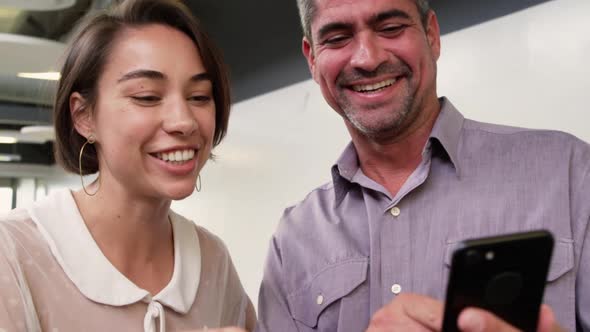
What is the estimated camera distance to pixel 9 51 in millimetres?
4398

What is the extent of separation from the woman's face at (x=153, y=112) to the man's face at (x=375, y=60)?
0.34 metres

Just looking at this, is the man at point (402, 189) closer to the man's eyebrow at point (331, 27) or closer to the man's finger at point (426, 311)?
the man's eyebrow at point (331, 27)

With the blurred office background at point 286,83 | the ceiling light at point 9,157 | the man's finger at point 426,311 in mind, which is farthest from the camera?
the ceiling light at point 9,157

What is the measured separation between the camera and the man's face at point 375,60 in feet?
4.75

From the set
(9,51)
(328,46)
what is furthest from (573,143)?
(9,51)

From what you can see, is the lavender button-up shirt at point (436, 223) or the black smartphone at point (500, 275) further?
the lavender button-up shirt at point (436, 223)

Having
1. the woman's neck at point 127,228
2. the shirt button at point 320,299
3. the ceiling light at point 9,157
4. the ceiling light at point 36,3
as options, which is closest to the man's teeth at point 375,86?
the shirt button at point 320,299

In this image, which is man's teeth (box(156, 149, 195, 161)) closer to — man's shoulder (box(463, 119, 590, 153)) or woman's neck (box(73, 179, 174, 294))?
woman's neck (box(73, 179, 174, 294))

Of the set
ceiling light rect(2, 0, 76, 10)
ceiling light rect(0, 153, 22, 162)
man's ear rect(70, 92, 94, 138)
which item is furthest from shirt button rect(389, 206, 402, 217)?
ceiling light rect(0, 153, 22, 162)

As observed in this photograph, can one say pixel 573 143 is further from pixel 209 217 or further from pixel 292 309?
pixel 209 217

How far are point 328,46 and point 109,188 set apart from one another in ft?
2.24

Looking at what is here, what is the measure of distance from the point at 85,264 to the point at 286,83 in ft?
7.55

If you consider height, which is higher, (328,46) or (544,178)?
(328,46)

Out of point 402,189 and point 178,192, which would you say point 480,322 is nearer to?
point 402,189
